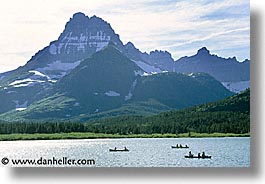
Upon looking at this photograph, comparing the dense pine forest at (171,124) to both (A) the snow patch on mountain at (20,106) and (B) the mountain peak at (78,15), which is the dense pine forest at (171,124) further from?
(B) the mountain peak at (78,15)

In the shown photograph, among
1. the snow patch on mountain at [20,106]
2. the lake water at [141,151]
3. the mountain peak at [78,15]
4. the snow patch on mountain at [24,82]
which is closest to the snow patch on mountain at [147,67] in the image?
the mountain peak at [78,15]

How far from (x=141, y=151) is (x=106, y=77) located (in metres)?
1.72

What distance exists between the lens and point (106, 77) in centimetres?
1059

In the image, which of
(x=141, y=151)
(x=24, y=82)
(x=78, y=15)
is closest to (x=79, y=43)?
(x=78, y=15)

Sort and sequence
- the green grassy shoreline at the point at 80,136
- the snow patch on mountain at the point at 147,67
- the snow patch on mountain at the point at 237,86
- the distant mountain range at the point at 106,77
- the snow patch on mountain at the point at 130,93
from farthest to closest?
the snow patch on mountain at the point at 130,93 < the snow patch on mountain at the point at 147,67 < the distant mountain range at the point at 106,77 < the green grassy shoreline at the point at 80,136 < the snow patch on mountain at the point at 237,86

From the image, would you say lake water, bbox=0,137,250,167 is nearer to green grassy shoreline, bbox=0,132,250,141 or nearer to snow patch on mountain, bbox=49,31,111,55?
green grassy shoreline, bbox=0,132,250,141

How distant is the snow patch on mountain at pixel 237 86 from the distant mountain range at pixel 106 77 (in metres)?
0.03

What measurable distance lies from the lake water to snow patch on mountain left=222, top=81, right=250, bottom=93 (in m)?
0.73

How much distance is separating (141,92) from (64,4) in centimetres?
182

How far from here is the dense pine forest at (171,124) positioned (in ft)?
31.6

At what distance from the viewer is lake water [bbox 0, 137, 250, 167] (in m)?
8.95

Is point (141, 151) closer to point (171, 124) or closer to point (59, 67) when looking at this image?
point (171, 124)

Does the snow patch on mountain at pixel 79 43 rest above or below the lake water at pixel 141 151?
above

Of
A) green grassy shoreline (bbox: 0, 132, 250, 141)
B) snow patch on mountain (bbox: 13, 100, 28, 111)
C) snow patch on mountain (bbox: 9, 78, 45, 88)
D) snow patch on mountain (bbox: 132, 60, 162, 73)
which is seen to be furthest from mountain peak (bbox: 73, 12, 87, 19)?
green grassy shoreline (bbox: 0, 132, 250, 141)
